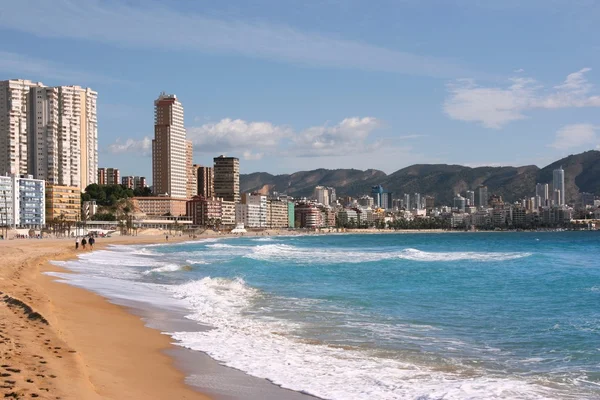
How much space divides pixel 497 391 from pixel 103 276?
68.0 ft

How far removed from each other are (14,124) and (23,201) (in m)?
28.8

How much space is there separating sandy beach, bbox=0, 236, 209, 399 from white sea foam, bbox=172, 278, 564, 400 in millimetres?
1091

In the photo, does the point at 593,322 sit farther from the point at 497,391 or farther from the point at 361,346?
the point at 497,391

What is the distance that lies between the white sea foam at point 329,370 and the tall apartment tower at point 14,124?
13209 centimetres

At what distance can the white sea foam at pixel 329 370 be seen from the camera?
28.7 ft

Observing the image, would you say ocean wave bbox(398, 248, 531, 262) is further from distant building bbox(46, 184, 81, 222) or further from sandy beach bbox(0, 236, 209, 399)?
distant building bbox(46, 184, 81, 222)

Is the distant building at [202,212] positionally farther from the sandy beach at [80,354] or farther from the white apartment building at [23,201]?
the sandy beach at [80,354]

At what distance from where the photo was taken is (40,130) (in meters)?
139

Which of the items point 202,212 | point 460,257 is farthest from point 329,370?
point 202,212

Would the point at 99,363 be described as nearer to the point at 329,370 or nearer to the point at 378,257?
the point at 329,370

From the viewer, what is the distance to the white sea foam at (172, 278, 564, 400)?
28.7 feet

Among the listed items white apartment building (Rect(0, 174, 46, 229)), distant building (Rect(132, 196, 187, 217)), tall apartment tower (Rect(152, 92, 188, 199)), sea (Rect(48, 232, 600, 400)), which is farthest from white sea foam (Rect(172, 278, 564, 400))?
tall apartment tower (Rect(152, 92, 188, 199))

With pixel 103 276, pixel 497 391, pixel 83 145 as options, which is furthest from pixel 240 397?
pixel 83 145

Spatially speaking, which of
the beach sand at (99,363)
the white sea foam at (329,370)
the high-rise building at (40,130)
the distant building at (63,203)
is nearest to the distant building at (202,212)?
the high-rise building at (40,130)
